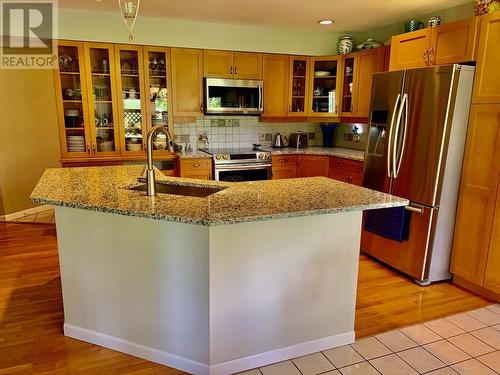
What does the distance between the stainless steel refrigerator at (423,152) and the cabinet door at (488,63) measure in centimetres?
6

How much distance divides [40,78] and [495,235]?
523 cm

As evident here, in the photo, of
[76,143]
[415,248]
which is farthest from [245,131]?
[415,248]

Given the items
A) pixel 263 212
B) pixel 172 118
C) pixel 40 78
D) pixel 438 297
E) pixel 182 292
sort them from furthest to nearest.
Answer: pixel 40 78
pixel 172 118
pixel 438 297
pixel 182 292
pixel 263 212

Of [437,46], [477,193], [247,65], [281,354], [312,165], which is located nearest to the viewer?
[281,354]

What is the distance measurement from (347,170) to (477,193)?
1.56m

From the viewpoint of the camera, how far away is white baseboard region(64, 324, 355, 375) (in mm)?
1939

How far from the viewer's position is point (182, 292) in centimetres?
190

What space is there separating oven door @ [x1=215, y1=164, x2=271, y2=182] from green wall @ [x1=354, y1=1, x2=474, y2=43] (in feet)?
6.77

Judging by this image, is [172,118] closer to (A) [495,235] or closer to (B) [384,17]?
(B) [384,17]

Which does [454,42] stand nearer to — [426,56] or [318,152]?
[426,56]

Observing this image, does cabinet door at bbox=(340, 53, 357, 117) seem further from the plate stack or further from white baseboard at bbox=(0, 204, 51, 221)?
white baseboard at bbox=(0, 204, 51, 221)

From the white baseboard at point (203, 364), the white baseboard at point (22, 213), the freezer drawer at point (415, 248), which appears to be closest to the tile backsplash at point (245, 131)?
the freezer drawer at point (415, 248)

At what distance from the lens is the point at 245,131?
494cm

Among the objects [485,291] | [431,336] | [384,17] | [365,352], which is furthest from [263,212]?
[384,17]
